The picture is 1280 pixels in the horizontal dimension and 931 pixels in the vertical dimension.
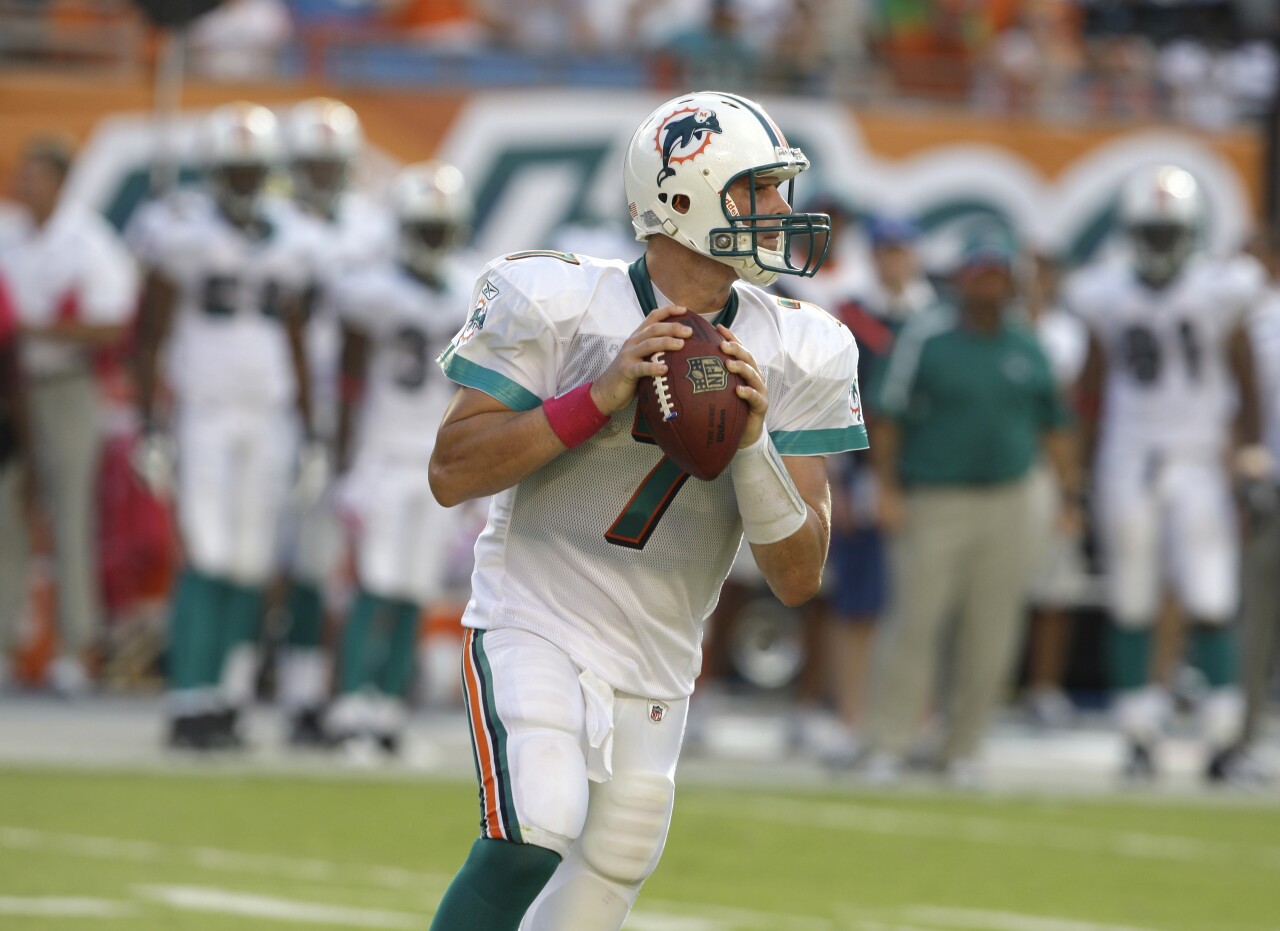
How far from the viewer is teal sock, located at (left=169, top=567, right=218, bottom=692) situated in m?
9.27

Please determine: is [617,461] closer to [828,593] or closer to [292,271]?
[292,271]

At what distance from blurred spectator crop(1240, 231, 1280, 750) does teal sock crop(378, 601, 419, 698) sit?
11.0ft

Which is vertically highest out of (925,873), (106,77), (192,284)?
(106,77)

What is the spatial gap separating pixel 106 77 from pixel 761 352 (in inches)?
344

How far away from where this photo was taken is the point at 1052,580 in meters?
12.0

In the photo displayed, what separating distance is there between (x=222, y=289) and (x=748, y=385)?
5.82 metres

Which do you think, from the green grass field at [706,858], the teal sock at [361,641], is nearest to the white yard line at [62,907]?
the green grass field at [706,858]

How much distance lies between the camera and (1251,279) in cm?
980

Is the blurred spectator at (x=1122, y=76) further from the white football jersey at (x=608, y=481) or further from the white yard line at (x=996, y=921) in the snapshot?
the white football jersey at (x=608, y=481)

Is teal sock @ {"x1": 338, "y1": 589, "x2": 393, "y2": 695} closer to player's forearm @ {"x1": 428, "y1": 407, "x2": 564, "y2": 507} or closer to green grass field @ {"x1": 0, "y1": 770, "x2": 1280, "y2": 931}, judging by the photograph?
green grass field @ {"x1": 0, "y1": 770, "x2": 1280, "y2": 931}

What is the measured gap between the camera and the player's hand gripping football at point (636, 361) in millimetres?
3932

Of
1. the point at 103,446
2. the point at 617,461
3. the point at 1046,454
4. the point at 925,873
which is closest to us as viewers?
the point at 617,461

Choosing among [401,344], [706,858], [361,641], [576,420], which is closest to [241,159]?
[401,344]

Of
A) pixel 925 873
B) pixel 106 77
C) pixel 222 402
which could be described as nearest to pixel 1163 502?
pixel 925 873
